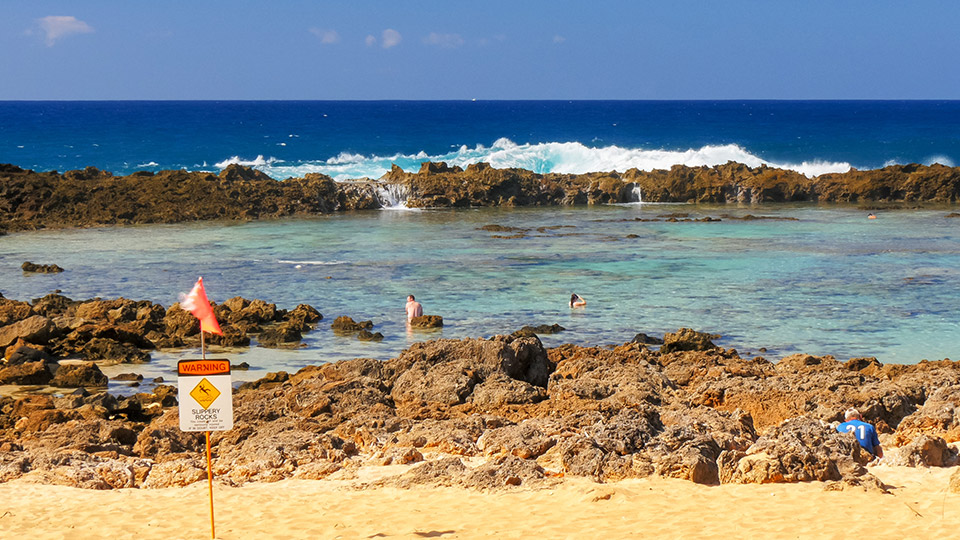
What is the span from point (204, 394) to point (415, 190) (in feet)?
123

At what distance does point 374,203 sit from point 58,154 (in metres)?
41.5

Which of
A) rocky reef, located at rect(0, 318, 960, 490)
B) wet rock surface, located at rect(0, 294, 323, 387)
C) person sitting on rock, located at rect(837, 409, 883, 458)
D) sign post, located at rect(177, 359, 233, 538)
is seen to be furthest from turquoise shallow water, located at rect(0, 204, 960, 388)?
sign post, located at rect(177, 359, 233, 538)

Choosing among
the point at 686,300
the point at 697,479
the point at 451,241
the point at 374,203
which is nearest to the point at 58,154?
the point at 374,203

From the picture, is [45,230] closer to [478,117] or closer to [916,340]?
[916,340]

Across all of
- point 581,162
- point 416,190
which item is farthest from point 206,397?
point 581,162

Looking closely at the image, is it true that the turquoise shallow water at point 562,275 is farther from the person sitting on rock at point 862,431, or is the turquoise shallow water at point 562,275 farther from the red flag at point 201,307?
the red flag at point 201,307

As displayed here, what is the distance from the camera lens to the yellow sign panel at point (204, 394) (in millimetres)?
8688

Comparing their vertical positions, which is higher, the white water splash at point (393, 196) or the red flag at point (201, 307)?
the white water splash at point (393, 196)

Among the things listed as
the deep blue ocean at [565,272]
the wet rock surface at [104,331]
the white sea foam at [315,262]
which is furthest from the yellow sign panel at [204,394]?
the white sea foam at [315,262]

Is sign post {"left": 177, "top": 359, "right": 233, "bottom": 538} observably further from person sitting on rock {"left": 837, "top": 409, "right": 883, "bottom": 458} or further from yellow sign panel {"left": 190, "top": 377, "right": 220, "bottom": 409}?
person sitting on rock {"left": 837, "top": 409, "right": 883, "bottom": 458}

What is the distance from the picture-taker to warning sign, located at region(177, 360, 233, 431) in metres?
8.62

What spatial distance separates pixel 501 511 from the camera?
9.44m

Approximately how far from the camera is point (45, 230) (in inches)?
1425

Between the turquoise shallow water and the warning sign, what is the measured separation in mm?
8458
